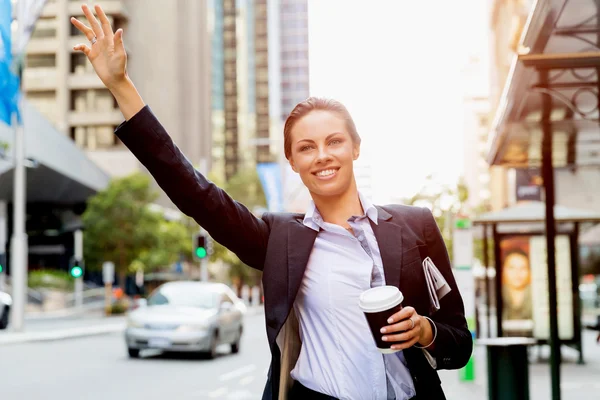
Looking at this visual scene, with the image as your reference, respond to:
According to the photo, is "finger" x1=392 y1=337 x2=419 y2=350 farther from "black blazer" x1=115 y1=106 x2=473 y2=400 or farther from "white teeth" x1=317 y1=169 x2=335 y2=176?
"white teeth" x1=317 y1=169 x2=335 y2=176

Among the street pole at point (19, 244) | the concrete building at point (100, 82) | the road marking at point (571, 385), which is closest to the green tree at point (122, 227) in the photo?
the concrete building at point (100, 82)

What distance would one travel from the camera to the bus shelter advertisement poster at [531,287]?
17109 millimetres

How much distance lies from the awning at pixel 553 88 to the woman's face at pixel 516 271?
19.0ft

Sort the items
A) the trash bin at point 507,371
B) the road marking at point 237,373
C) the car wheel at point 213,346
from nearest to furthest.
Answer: the trash bin at point 507,371, the road marking at point 237,373, the car wheel at point 213,346

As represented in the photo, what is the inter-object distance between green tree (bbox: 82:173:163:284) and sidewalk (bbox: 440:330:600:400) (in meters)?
33.4

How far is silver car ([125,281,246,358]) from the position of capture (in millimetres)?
18469

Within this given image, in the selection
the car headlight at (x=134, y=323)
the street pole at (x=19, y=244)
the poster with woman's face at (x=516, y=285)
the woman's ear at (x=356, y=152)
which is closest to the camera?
the woman's ear at (x=356, y=152)

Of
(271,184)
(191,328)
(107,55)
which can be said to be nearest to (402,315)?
(107,55)

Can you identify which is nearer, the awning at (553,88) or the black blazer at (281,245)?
the black blazer at (281,245)

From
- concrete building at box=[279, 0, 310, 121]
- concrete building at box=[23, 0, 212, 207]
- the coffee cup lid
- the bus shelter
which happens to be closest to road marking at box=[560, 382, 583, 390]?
the bus shelter

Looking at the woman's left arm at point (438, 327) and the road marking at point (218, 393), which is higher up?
the woman's left arm at point (438, 327)

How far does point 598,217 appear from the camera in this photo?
16.0 meters

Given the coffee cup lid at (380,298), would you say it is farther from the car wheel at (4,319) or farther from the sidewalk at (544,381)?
the car wheel at (4,319)

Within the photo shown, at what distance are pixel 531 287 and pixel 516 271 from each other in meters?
0.74
